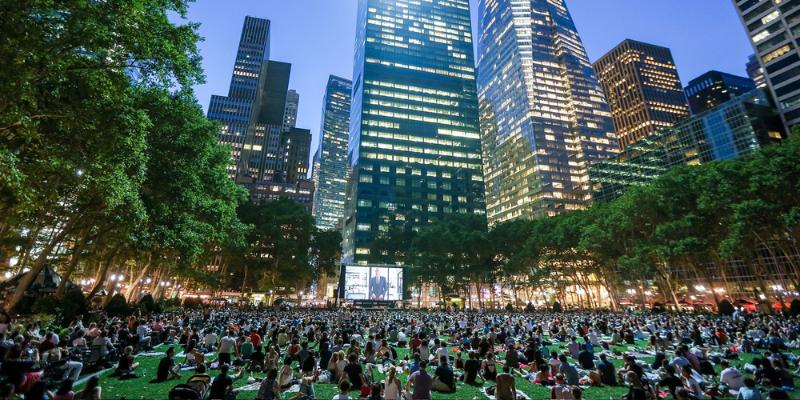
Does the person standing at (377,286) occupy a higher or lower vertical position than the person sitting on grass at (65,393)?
higher

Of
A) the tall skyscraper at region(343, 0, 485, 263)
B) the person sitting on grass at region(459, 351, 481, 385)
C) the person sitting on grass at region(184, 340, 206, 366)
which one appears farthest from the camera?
the tall skyscraper at region(343, 0, 485, 263)

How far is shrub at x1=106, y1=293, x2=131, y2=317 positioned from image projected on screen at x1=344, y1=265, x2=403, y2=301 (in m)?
24.7

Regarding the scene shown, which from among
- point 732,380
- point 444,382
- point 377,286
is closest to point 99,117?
point 444,382

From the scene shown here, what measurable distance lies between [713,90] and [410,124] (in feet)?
488

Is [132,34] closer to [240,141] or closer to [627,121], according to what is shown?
[240,141]

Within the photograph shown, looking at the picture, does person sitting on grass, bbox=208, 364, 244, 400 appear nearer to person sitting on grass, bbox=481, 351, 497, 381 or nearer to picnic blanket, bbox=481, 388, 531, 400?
picnic blanket, bbox=481, 388, 531, 400

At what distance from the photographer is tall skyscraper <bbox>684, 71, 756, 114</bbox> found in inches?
6156

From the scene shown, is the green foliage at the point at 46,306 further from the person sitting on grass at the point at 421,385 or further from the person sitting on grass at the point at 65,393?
A: the person sitting on grass at the point at 421,385

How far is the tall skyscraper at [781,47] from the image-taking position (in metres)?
62.9

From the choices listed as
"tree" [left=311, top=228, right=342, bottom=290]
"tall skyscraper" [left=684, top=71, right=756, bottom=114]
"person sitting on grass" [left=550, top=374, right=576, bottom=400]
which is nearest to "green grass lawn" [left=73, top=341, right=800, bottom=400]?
"person sitting on grass" [left=550, top=374, right=576, bottom=400]

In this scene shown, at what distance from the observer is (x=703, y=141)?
72688 mm

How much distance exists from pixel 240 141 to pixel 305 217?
341ft

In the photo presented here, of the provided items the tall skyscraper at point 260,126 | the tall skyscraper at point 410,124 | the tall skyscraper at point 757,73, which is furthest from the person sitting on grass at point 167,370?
the tall skyscraper at point 757,73

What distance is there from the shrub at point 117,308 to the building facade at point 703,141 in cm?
7168
